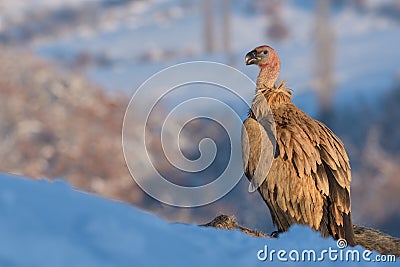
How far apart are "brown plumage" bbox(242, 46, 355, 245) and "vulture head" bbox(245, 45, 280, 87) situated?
0.14 meters

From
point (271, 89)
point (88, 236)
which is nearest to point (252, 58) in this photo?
point (271, 89)

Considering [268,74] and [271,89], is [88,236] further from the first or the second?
[268,74]

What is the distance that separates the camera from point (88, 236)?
6.52ft

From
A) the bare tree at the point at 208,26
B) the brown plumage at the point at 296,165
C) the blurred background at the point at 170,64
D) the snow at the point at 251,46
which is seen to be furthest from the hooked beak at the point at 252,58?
the bare tree at the point at 208,26

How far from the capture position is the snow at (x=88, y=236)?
1.91 metres

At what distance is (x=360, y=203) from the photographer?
Answer: 1919 cm

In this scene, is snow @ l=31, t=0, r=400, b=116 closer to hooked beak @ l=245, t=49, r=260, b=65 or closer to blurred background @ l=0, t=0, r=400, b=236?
blurred background @ l=0, t=0, r=400, b=236

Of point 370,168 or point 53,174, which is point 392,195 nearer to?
point 370,168

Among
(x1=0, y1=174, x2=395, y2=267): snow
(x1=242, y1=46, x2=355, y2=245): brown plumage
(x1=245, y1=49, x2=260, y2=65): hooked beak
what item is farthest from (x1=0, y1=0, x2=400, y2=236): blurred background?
(x1=0, y1=174, x2=395, y2=267): snow

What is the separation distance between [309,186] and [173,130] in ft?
37.7

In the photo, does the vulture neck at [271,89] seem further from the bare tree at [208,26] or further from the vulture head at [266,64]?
the bare tree at [208,26]

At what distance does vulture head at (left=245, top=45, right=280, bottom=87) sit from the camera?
4.34m

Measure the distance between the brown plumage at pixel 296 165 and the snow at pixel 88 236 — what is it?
67.5 inches

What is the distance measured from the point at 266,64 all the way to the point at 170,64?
16986 mm
